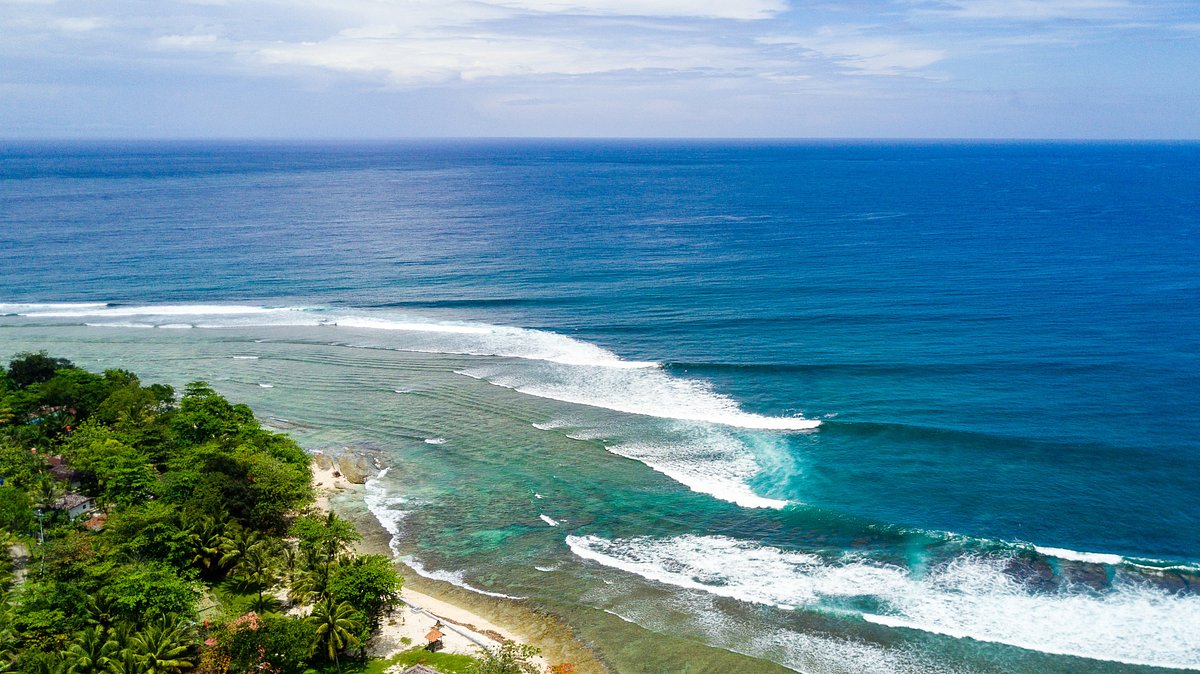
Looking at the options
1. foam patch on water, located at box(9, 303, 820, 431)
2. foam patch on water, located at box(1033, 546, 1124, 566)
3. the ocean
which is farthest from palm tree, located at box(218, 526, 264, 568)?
foam patch on water, located at box(1033, 546, 1124, 566)

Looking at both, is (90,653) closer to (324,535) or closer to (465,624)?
(324,535)

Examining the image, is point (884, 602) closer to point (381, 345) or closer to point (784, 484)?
point (784, 484)

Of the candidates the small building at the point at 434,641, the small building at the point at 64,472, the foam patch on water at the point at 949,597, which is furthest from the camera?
the small building at the point at 64,472

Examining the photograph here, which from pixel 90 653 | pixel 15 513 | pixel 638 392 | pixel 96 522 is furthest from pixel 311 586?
pixel 638 392

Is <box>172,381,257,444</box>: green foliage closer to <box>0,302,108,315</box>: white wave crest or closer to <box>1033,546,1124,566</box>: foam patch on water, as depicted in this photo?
<box>1033,546,1124,566</box>: foam patch on water

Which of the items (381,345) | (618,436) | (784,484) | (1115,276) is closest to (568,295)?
(381,345)

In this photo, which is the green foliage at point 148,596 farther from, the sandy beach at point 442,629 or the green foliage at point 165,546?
the sandy beach at point 442,629

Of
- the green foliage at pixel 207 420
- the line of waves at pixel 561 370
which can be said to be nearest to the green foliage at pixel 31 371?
the green foliage at pixel 207 420
